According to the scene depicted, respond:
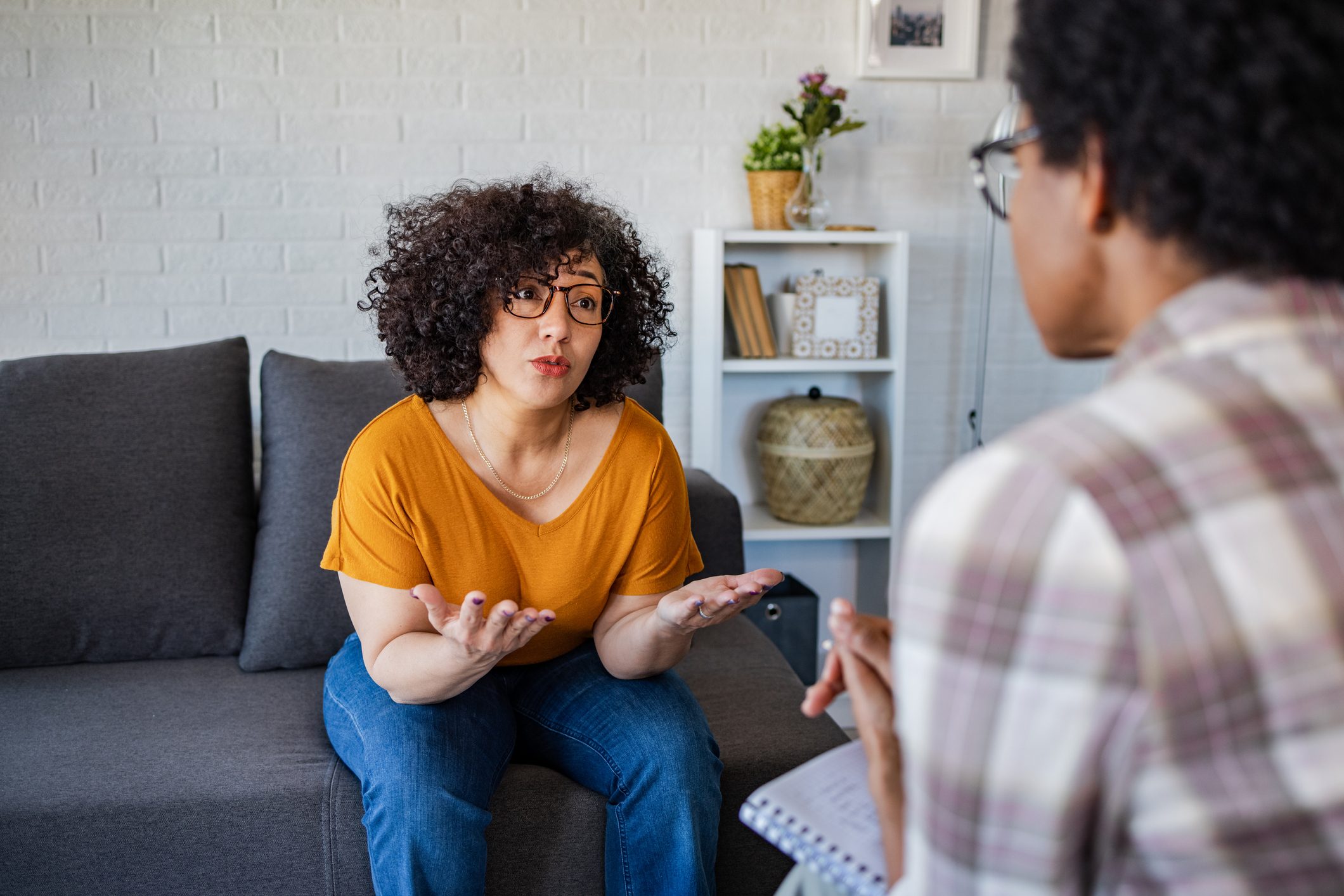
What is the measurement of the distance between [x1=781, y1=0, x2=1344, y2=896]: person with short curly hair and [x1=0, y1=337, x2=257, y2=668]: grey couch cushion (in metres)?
1.69

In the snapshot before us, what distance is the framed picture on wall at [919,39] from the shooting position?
2875mm

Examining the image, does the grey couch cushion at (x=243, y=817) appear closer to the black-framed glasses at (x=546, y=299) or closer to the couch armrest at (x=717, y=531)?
the couch armrest at (x=717, y=531)

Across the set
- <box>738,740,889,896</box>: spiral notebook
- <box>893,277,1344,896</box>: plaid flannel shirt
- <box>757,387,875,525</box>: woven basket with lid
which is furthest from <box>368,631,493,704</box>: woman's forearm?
<box>757,387,875,525</box>: woven basket with lid

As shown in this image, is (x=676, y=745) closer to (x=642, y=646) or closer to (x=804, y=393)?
(x=642, y=646)

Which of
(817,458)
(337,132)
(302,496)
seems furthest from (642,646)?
(337,132)

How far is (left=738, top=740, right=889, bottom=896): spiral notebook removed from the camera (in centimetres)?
84

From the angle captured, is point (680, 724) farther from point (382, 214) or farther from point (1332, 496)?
point (382, 214)

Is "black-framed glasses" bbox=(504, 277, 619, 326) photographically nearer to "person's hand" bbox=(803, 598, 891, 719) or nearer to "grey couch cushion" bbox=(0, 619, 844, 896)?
"grey couch cushion" bbox=(0, 619, 844, 896)

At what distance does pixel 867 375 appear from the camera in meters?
3.04

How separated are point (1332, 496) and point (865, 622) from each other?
1.31 ft

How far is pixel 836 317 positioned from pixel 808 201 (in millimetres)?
297

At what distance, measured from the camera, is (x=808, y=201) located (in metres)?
2.76

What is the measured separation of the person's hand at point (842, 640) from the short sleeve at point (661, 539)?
656mm

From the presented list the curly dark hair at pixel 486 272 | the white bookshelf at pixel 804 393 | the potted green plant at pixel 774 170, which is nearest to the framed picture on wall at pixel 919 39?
the potted green plant at pixel 774 170
